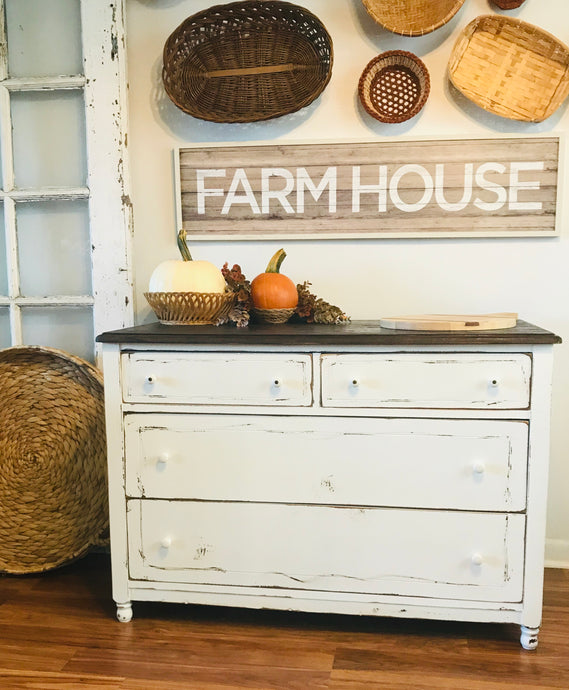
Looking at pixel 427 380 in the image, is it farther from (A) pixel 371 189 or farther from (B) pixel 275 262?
(A) pixel 371 189

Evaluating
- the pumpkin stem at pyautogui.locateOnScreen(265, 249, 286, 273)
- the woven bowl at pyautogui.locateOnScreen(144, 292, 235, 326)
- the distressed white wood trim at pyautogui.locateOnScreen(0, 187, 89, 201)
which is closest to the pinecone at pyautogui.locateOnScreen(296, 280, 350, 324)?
the pumpkin stem at pyautogui.locateOnScreen(265, 249, 286, 273)

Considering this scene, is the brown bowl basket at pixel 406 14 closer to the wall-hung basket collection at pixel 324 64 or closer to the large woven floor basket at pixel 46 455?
the wall-hung basket collection at pixel 324 64

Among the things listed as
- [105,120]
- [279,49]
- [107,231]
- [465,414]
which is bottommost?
[465,414]

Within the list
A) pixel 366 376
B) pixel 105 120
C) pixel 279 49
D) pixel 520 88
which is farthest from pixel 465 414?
pixel 105 120

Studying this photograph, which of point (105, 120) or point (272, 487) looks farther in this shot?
point (105, 120)

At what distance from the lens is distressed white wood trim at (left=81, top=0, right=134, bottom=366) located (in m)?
2.34

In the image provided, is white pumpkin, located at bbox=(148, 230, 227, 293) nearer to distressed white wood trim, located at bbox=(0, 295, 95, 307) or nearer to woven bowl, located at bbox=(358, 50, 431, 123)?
distressed white wood trim, located at bbox=(0, 295, 95, 307)

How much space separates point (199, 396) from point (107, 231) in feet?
2.78

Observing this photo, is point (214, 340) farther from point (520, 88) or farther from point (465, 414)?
point (520, 88)

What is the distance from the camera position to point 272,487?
192 cm

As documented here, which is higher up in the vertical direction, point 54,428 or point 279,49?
point 279,49

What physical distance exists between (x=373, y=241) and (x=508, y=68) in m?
0.71

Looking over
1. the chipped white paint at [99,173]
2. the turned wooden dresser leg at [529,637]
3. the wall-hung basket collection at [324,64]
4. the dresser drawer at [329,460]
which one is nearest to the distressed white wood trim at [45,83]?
the chipped white paint at [99,173]

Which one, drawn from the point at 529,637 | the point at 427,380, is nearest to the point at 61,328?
the point at 427,380
